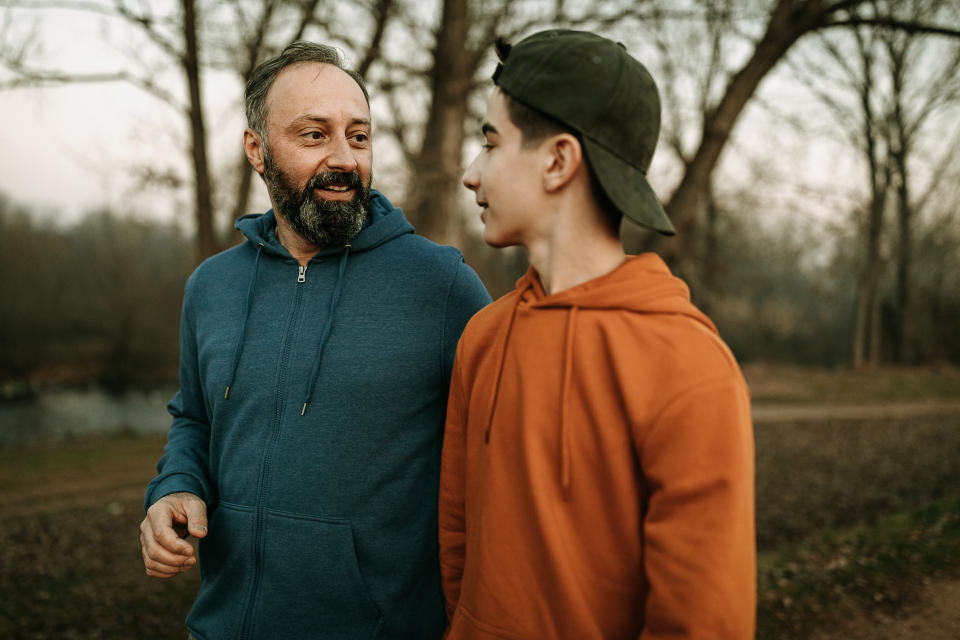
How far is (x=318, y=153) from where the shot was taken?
6.56 ft

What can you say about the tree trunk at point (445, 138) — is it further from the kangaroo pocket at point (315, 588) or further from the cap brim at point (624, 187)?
the cap brim at point (624, 187)

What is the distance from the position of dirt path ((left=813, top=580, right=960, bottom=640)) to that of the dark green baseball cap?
4128mm

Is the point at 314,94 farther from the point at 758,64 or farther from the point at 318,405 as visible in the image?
the point at 758,64

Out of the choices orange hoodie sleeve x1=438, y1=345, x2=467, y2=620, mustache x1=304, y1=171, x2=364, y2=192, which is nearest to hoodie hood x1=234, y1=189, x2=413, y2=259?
mustache x1=304, y1=171, x2=364, y2=192

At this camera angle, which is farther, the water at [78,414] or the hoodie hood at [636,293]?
the water at [78,414]

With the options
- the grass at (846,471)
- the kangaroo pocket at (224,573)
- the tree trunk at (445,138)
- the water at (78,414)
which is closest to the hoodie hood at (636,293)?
the kangaroo pocket at (224,573)

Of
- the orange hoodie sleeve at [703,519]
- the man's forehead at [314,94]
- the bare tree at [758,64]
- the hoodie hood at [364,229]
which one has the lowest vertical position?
the orange hoodie sleeve at [703,519]

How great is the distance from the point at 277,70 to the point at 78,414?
20.3 metres

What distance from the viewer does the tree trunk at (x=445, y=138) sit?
590cm

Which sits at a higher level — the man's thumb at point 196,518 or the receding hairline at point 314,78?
the receding hairline at point 314,78

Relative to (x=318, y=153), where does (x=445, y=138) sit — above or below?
above

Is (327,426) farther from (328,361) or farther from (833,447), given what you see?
(833,447)

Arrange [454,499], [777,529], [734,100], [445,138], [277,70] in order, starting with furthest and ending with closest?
[777,529] < [445,138] < [734,100] < [277,70] < [454,499]

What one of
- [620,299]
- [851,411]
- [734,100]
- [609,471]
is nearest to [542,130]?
[620,299]
